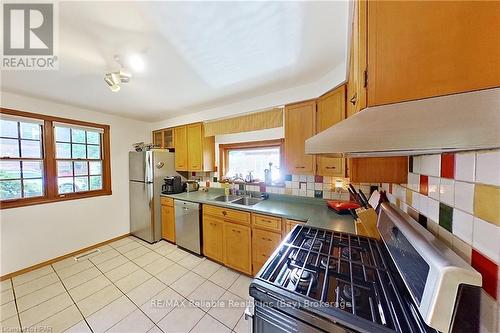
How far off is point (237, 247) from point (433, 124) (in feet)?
6.91

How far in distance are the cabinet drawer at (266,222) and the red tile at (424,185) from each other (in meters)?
1.21

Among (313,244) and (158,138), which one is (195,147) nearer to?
(158,138)

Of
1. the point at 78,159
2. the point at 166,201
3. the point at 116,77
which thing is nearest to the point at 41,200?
the point at 78,159

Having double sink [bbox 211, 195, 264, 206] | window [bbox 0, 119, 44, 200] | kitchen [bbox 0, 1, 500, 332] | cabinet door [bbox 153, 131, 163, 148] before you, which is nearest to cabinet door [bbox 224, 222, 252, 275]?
kitchen [bbox 0, 1, 500, 332]

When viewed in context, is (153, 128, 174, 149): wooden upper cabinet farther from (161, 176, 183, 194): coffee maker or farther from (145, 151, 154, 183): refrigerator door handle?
(161, 176, 183, 194): coffee maker

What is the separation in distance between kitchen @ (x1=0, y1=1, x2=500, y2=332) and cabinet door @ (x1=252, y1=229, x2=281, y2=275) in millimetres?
21

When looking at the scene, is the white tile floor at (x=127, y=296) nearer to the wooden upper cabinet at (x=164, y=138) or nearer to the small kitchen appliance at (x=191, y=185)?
the small kitchen appliance at (x=191, y=185)

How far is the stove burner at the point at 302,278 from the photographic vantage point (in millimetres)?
755

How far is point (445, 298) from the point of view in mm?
419

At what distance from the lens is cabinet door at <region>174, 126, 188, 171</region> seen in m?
3.10

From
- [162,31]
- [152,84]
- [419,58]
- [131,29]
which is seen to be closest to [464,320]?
[419,58]

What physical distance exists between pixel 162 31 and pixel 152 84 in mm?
920

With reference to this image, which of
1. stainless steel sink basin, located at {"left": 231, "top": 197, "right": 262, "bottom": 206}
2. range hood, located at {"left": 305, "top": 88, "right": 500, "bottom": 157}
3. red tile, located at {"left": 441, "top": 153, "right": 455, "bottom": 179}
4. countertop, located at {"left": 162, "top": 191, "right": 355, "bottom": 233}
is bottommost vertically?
stainless steel sink basin, located at {"left": 231, "top": 197, "right": 262, "bottom": 206}

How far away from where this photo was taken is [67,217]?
99.5 inches
